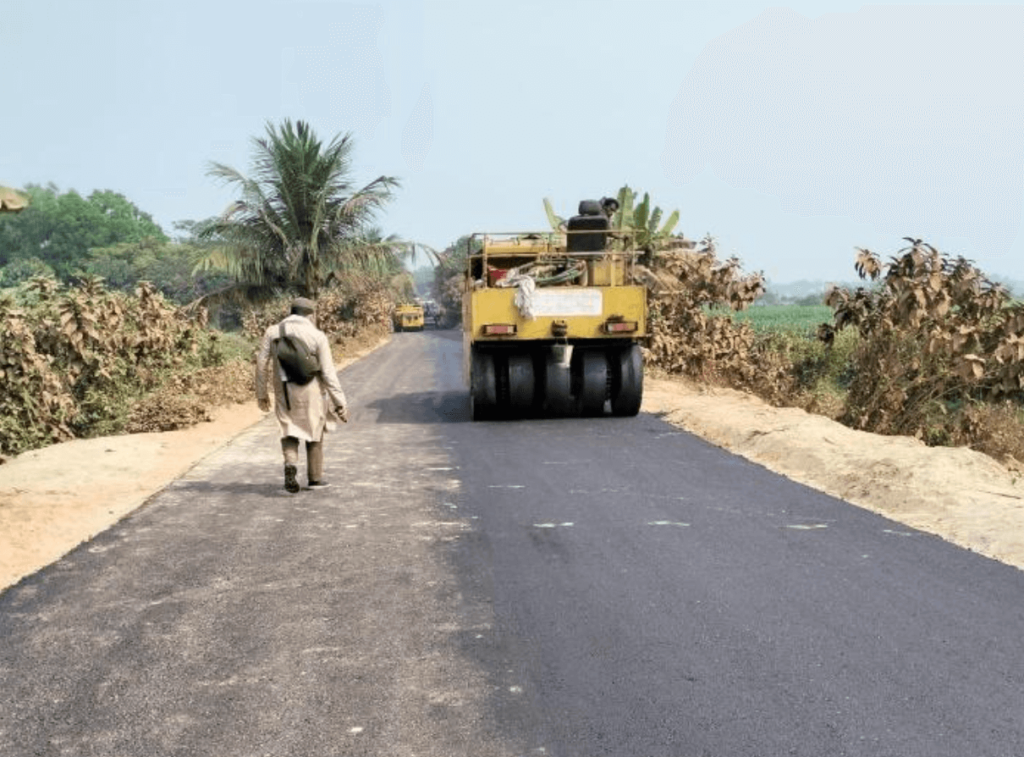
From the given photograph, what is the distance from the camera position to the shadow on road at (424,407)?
50.0ft

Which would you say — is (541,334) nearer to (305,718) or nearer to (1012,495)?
(1012,495)

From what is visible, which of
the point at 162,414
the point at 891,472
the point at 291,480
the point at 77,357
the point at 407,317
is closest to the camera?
the point at 291,480

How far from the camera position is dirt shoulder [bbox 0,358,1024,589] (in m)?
7.41

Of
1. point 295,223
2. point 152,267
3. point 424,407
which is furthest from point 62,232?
point 424,407

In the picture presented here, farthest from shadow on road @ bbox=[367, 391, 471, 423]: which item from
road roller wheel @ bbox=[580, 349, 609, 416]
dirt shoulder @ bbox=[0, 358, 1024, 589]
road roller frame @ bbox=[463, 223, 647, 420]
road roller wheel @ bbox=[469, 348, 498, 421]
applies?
dirt shoulder @ bbox=[0, 358, 1024, 589]

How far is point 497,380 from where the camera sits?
1461cm

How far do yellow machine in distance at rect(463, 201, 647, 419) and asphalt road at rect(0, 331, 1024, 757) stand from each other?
17.5 feet

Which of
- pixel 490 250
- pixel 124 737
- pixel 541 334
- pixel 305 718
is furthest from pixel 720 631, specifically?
pixel 490 250

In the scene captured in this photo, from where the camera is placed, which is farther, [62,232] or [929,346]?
[62,232]

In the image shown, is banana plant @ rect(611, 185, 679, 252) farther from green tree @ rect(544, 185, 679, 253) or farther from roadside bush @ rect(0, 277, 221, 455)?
roadside bush @ rect(0, 277, 221, 455)

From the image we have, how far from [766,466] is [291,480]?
4731mm

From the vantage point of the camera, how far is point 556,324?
45.9 ft

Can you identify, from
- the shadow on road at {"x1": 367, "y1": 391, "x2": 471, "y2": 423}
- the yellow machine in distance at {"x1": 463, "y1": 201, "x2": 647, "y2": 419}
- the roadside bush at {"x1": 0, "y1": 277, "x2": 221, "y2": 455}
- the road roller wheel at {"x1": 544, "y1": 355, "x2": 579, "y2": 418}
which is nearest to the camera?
the roadside bush at {"x1": 0, "y1": 277, "x2": 221, "y2": 455}

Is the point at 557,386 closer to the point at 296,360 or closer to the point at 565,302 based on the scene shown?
the point at 565,302
